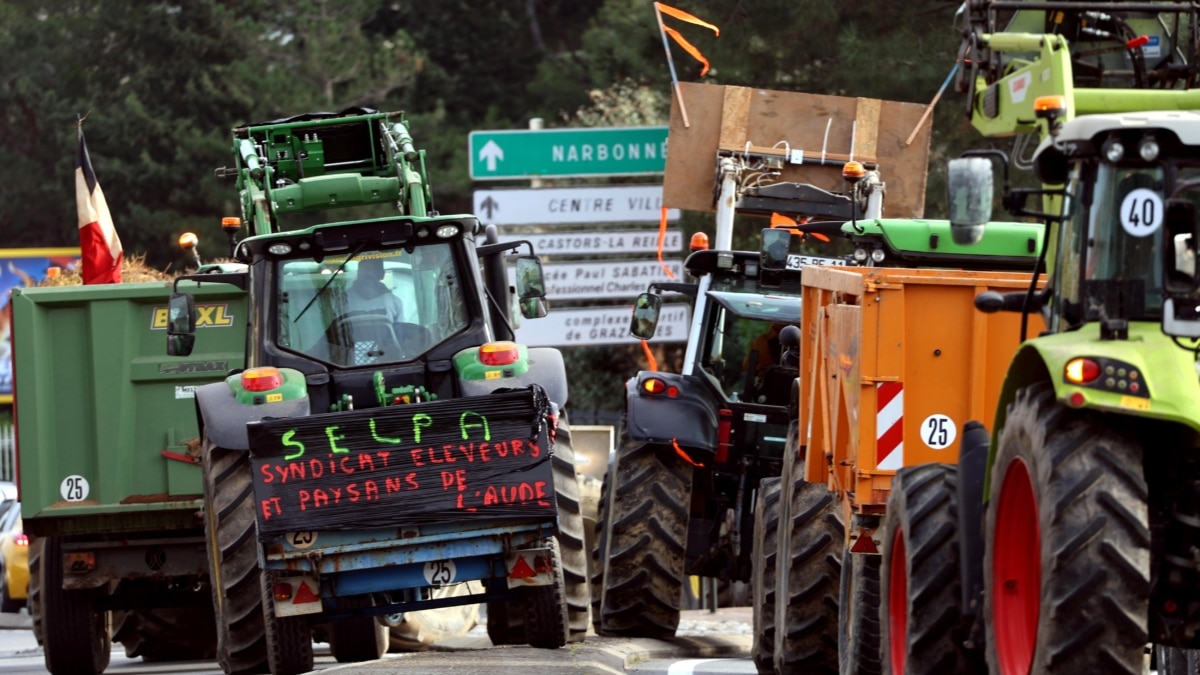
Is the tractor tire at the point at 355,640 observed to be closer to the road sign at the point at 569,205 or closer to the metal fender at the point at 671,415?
the metal fender at the point at 671,415

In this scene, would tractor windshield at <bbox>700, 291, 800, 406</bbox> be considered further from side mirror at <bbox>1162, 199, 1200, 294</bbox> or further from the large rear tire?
side mirror at <bbox>1162, 199, 1200, 294</bbox>

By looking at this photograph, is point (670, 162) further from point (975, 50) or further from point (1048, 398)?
point (1048, 398)

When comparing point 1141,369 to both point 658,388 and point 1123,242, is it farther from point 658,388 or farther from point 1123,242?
point 658,388

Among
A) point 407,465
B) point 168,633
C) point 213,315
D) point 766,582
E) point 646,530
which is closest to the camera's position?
point 407,465

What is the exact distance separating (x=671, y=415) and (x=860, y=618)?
490 cm

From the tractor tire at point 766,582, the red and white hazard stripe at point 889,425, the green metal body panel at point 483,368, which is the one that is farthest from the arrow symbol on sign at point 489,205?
the red and white hazard stripe at point 889,425

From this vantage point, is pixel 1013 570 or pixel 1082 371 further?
pixel 1013 570

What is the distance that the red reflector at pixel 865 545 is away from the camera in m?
10.2

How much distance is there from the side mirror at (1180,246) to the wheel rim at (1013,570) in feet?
2.53

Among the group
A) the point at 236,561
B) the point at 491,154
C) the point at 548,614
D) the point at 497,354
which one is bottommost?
the point at 548,614

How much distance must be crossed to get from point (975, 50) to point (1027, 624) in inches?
124

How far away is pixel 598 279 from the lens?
2592cm

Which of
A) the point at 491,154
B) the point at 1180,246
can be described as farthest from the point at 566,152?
the point at 1180,246

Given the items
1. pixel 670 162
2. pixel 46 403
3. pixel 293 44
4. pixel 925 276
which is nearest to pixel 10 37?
pixel 293 44
